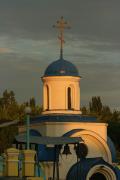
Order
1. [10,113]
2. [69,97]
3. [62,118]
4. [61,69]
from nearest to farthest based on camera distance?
1. [62,118]
2. [61,69]
3. [69,97]
4. [10,113]

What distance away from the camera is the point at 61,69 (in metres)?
39.6

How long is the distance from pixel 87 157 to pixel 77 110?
2.73m

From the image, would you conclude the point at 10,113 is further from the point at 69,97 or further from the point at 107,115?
the point at 69,97

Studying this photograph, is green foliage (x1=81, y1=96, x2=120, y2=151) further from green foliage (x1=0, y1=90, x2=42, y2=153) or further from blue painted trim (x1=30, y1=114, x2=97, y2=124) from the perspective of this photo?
blue painted trim (x1=30, y1=114, x2=97, y2=124)

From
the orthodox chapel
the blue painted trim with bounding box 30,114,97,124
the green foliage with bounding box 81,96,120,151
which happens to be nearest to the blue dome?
the orthodox chapel

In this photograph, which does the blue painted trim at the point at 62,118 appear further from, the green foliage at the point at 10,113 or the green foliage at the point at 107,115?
the green foliage at the point at 107,115

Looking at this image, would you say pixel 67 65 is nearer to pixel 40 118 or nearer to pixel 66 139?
pixel 40 118

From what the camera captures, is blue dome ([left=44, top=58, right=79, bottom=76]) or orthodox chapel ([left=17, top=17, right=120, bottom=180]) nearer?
orthodox chapel ([left=17, top=17, right=120, bottom=180])

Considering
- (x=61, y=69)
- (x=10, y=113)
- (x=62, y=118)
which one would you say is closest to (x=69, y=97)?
(x=61, y=69)

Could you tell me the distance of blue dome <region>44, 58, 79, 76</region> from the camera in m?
39.5

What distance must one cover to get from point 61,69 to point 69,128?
3.43m

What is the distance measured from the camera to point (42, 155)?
124ft

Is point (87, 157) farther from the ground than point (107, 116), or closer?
closer

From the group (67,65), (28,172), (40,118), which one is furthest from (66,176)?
(28,172)
